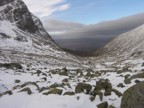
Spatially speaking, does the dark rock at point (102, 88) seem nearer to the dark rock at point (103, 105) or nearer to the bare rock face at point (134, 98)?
the dark rock at point (103, 105)

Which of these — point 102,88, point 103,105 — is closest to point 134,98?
point 103,105

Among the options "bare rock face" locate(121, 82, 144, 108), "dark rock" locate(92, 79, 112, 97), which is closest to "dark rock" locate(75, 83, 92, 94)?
"dark rock" locate(92, 79, 112, 97)

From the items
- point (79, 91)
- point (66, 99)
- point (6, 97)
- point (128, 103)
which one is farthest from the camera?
point (6, 97)

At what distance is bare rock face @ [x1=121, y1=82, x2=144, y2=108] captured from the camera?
1400cm

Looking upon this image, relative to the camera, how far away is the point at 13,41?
18088cm

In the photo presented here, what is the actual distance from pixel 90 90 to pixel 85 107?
3176mm

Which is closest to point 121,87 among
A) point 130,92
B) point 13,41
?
point 130,92

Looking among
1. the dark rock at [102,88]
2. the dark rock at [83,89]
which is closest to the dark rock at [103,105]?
the dark rock at [102,88]

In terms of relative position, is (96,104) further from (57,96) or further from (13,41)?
(13,41)

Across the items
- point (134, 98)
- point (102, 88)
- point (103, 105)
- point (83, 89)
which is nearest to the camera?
point (134, 98)

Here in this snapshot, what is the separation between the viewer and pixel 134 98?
561 inches

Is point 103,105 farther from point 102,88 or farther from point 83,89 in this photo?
point 102,88

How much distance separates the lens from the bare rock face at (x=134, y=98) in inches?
551

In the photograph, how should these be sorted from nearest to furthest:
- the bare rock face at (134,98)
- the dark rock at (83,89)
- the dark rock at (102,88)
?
the bare rock face at (134,98), the dark rock at (102,88), the dark rock at (83,89)
